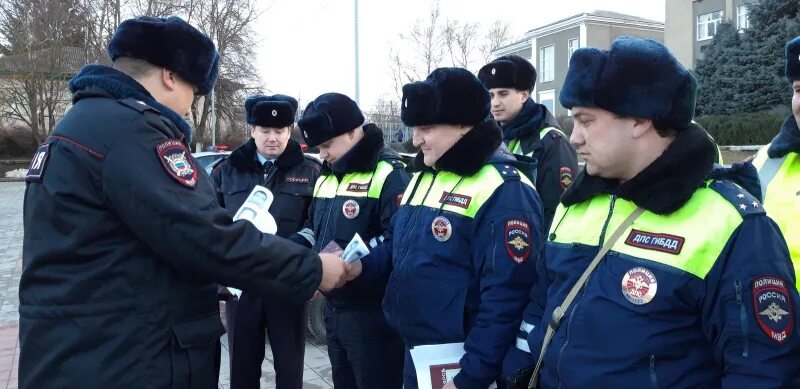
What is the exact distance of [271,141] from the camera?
4.24m

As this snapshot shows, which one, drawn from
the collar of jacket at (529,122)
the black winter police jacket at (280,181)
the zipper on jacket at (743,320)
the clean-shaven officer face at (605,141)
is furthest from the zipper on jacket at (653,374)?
the collar of jacket at (529,122)

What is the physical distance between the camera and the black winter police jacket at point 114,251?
6.74ft

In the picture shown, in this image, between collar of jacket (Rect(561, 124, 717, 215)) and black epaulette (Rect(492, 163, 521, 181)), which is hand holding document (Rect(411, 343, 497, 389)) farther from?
collar of jacket (Rect(561, 124, 717, 215))

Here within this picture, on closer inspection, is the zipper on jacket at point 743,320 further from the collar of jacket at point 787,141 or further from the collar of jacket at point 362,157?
the collar of jacket at point 362,157

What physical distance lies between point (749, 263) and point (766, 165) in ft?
4.90

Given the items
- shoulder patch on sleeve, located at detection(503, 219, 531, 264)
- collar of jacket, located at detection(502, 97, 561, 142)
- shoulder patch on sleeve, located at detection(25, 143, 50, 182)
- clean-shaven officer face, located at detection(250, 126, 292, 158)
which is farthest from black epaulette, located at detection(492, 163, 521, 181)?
collar of jacket, located at detection(502, 97, 561, 142)

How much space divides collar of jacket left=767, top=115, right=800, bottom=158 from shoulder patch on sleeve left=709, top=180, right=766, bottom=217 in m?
1.15

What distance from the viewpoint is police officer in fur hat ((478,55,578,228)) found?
4.55 metres

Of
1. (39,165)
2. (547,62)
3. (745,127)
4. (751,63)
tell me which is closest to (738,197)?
(39,165)

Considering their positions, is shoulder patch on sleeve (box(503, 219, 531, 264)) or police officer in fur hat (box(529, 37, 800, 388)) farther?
shoulder patch on sleeve (box(503, 219, 531, 264))

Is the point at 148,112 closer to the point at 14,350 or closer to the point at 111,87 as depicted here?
the point at 111,87

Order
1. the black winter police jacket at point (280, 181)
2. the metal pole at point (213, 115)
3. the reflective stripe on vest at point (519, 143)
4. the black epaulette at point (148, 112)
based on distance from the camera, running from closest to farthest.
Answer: the black epaulette at point (148, 112) → the black winter police jacket at point (280, 181) → the reflective stripe on vest at point (519, 143) → the metal pole at point (213, 115)

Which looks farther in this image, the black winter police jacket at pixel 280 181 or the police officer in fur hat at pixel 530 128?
the police officer in fur hat at pixel 530 128

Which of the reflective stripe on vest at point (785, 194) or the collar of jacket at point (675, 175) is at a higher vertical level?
the collar of jacket at point (675, 175)
